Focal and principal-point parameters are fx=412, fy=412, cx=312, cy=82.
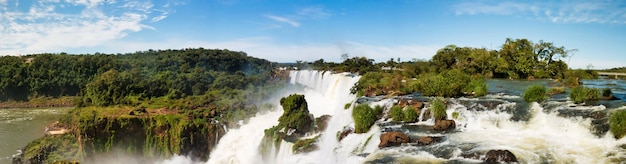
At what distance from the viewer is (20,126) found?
40594 mm

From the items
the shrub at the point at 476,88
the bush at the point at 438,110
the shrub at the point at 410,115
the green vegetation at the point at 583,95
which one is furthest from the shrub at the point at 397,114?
the green vegetation at the point at 583,95

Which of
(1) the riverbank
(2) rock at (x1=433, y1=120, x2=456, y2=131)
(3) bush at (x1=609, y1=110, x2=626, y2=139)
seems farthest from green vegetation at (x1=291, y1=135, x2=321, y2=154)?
(1) the riverbank

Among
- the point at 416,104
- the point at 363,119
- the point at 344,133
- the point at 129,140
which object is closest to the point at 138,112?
the point at 129,140

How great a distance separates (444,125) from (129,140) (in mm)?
Answer: 22485

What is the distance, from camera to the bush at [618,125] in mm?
11648

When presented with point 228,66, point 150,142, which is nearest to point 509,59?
point 150,142

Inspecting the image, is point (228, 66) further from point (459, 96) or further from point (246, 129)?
point (459, 96)

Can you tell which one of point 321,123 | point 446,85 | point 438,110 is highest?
point 446,85

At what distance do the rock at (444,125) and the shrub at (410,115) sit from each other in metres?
1.48

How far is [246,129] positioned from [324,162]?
15535mm

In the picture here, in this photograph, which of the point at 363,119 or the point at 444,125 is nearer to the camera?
the point at 444,125

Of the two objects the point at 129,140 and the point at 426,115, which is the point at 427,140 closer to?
the point at 426,115

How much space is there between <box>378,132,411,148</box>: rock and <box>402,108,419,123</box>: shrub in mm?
3002

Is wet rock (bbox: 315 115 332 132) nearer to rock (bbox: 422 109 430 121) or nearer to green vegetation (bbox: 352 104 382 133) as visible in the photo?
green vegetation (bbox: 352 104 382 133)
